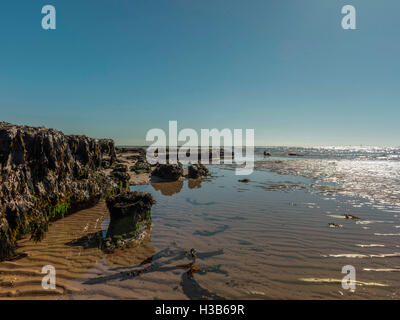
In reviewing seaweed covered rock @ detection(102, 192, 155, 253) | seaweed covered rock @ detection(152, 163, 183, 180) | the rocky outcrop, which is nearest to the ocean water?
seaweed covered rock @ detection(102, 192, 155, 253)

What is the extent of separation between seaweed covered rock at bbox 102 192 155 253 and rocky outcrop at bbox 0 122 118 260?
2.00 meters

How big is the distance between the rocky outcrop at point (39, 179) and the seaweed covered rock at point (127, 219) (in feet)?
6.56

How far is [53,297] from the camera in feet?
11.8

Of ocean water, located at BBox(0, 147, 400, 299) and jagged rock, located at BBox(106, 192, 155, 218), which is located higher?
jagged rock, located at BBox(106, 192, 155, 218)

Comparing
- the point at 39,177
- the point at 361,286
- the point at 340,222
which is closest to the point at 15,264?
the point at 39,177

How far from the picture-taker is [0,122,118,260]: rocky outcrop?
5230mm

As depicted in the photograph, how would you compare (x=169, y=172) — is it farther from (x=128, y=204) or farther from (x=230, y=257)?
(x=230, y=257)

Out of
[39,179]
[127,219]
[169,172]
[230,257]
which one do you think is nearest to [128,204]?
[127,219]

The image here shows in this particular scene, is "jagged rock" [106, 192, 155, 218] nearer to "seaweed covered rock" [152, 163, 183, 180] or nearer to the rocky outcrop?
the rocky outcrop
